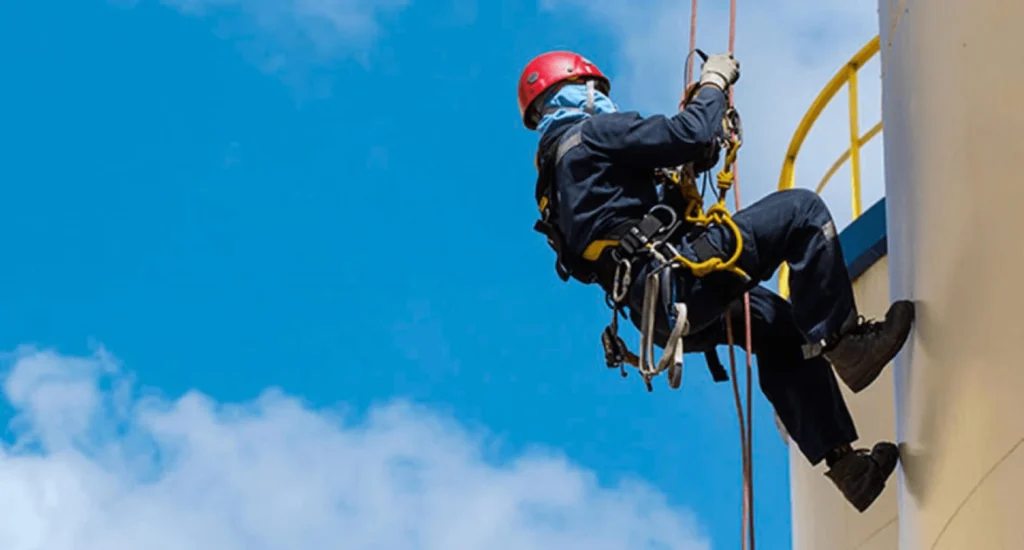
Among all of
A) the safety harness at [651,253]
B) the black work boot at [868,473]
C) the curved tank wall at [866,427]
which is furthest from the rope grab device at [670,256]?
the curved tank wall at [866,427]

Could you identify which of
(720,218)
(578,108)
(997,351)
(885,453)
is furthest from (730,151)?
(997,351)

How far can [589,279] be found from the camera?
593 centimetres

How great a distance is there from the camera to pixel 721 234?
5641 millimetres

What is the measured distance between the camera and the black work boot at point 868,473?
5.58m

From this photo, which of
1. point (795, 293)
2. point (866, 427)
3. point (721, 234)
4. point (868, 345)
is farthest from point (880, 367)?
point (866, 427)

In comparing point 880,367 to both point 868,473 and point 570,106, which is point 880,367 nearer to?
point 868,473

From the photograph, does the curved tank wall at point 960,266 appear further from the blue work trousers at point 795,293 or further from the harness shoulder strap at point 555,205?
the harness shoulder strap at point 555,205

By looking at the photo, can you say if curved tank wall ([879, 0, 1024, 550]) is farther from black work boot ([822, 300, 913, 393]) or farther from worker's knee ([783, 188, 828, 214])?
worker's knee ([783, 188, 828, 214])

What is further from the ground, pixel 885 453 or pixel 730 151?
pixel 730 151

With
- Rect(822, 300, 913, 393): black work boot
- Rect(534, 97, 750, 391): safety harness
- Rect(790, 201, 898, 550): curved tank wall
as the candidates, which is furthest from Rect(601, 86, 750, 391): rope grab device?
Rect(790, 201, 898, 550): curved tank wall

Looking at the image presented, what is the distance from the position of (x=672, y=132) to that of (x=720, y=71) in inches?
14.3

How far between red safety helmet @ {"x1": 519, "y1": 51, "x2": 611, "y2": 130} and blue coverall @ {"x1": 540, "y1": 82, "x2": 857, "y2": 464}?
1.09ft

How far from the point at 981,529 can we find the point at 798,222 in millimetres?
1776

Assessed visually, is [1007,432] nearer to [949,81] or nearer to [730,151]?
[949,81]
